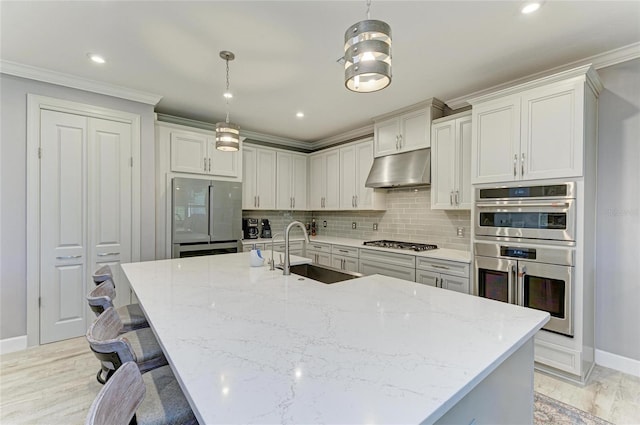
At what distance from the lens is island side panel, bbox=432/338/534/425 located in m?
0.97

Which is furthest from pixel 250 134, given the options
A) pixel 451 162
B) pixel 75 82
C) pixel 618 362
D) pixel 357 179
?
pixel 618 362

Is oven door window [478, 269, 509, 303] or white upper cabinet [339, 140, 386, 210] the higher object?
white upper cabinet [339, 140, 386, 210]

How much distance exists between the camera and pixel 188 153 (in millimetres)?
3867

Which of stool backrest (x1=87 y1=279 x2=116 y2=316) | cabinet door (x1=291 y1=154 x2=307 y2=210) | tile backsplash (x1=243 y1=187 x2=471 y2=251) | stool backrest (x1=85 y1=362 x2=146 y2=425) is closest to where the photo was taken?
stool backrest (x1=85 y1=362 x2=146 y2=425)

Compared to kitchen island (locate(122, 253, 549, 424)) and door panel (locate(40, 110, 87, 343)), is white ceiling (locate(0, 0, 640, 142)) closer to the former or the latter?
door panel (locate(40, 110, 87, 343))

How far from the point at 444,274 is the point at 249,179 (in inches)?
121

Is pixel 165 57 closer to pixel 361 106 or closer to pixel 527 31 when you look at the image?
pixel 361 106

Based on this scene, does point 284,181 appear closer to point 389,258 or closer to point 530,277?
point 389,258

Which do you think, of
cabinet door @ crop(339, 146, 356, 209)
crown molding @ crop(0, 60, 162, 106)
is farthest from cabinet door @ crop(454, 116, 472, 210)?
crown molding @ crop(0, 60, 162, 106)

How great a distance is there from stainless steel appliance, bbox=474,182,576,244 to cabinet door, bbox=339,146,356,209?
6.55ft

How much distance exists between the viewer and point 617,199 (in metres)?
2.51

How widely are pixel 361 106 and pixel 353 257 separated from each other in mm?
1975

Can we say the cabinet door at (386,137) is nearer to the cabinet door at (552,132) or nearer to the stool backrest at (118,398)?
the cabinet door at (552,132)

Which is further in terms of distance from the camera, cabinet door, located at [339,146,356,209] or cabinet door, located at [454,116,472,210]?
cabinet door, located at [339,146,356,209]
